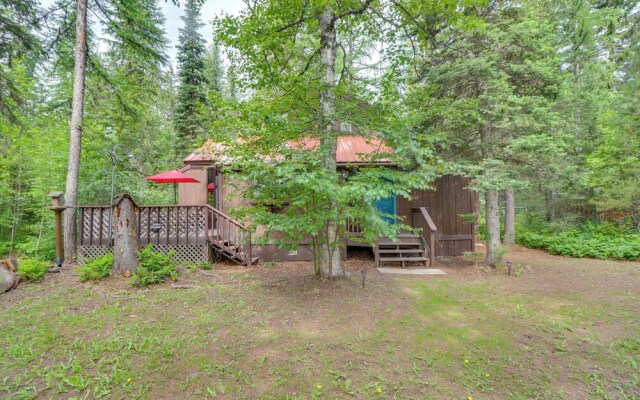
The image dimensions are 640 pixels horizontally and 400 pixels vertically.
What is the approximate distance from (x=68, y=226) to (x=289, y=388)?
754cm

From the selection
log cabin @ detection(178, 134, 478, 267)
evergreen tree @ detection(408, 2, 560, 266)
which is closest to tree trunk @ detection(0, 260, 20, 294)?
log cabin @ detection(178, 134, 478, 267)

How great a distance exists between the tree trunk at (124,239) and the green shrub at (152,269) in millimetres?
213

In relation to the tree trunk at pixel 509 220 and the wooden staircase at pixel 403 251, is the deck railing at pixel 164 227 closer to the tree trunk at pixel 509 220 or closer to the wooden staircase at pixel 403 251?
the wooden staircase at pixel 403 251

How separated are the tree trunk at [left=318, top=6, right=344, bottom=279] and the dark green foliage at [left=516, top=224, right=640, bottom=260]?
8.86 meters

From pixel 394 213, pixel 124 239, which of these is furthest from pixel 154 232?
pixel 394 213

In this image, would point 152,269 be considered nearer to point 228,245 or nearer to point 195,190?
point 228,245

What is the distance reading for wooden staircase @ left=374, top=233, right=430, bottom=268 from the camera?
734cm

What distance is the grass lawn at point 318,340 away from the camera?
2.52 metres

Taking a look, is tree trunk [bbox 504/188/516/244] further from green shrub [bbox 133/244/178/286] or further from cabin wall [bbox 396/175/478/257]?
green shrub [bbox 133/244/178/286]

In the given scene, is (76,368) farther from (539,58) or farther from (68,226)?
(539,58)

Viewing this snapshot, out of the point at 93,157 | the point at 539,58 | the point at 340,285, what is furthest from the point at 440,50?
the point at 93,157

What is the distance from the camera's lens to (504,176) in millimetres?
6035

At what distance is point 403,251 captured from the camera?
751 centimetres

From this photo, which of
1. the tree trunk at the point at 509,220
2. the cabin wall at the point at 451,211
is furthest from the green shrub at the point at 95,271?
the tree trunk at the point at 509,220
